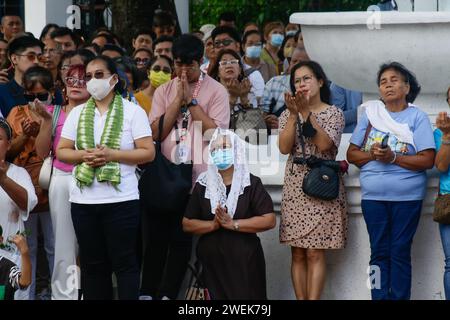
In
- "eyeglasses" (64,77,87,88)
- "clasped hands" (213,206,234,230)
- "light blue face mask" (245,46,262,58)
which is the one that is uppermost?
"light blue face mask" (245,46,262,58)

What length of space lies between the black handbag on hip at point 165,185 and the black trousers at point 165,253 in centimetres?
10

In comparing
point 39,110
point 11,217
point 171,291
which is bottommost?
point 171,291

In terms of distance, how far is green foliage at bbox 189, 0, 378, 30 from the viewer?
1986cm

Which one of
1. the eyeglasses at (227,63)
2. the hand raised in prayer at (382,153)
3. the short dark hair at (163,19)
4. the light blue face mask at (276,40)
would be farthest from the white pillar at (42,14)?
the hand raised in prayer at (382,153)

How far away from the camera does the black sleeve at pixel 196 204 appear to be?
8.34 meters

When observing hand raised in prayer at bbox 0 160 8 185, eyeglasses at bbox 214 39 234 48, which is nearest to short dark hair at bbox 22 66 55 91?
hand raised in prayer at bbox 0 160 8 185

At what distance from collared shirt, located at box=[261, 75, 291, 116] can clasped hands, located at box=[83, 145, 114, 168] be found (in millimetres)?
2556

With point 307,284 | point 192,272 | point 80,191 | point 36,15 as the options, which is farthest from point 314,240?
point 36,15

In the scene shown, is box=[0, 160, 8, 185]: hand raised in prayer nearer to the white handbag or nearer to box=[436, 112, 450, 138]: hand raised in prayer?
the white handbag

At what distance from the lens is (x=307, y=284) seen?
841 centimetres

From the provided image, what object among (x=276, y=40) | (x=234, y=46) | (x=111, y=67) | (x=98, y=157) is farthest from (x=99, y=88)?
(x=276, y=40)

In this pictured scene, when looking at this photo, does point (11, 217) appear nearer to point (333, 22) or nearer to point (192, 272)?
point (192, 272)

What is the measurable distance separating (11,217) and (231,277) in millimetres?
1435

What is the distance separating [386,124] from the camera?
830 centimetres
